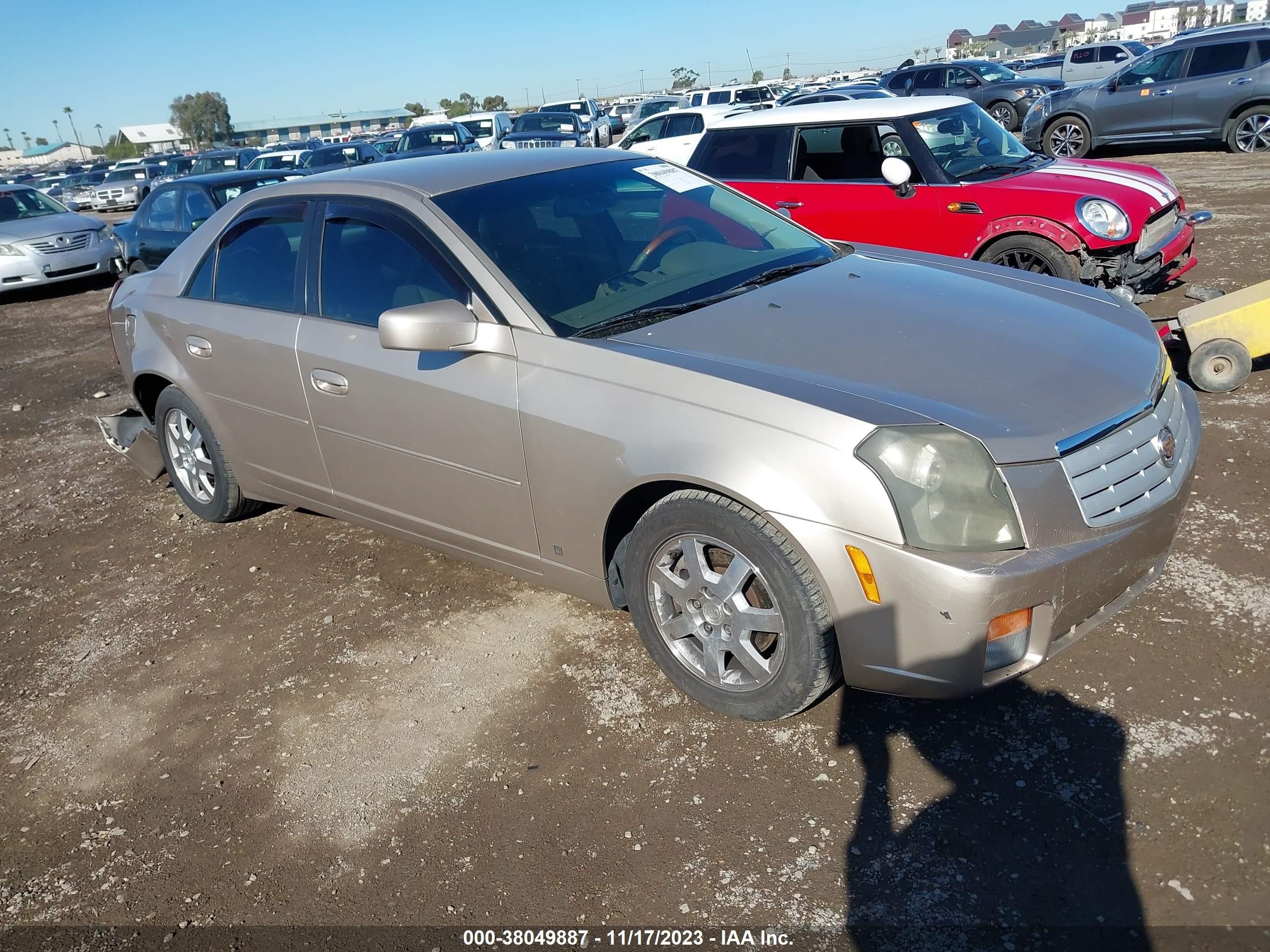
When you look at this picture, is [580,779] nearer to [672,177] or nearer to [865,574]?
[865,574]

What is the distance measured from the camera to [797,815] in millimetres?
2693

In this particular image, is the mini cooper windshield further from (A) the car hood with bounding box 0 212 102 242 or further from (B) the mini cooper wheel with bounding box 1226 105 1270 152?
(A) the car hood with bounding box 0 212 102 242

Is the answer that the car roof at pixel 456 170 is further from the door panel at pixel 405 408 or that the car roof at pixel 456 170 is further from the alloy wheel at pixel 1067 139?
the alloy wheel at pixel 1067 139

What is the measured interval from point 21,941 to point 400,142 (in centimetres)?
2325

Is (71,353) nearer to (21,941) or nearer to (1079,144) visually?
(21,941)

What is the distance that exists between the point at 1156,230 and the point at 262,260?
570 centimetres

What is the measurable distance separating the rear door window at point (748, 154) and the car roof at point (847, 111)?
63mm

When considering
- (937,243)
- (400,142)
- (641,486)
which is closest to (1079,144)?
(937,243)

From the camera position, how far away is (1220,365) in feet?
17.7

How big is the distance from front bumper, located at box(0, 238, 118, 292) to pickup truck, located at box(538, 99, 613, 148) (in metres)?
14.1

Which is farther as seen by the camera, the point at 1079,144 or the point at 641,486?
the point at 1079,144

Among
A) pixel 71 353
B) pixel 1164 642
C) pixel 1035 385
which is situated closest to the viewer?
pixel 1035 385

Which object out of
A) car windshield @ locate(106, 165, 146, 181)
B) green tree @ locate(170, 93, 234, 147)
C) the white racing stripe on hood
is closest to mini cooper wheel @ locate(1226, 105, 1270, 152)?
the white racing stripe on hood

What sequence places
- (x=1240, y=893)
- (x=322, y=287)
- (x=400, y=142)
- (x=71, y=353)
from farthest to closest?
(x=400, y=142), (x=71, y=353), (x=322, y=287), (x=1240, y=893)
